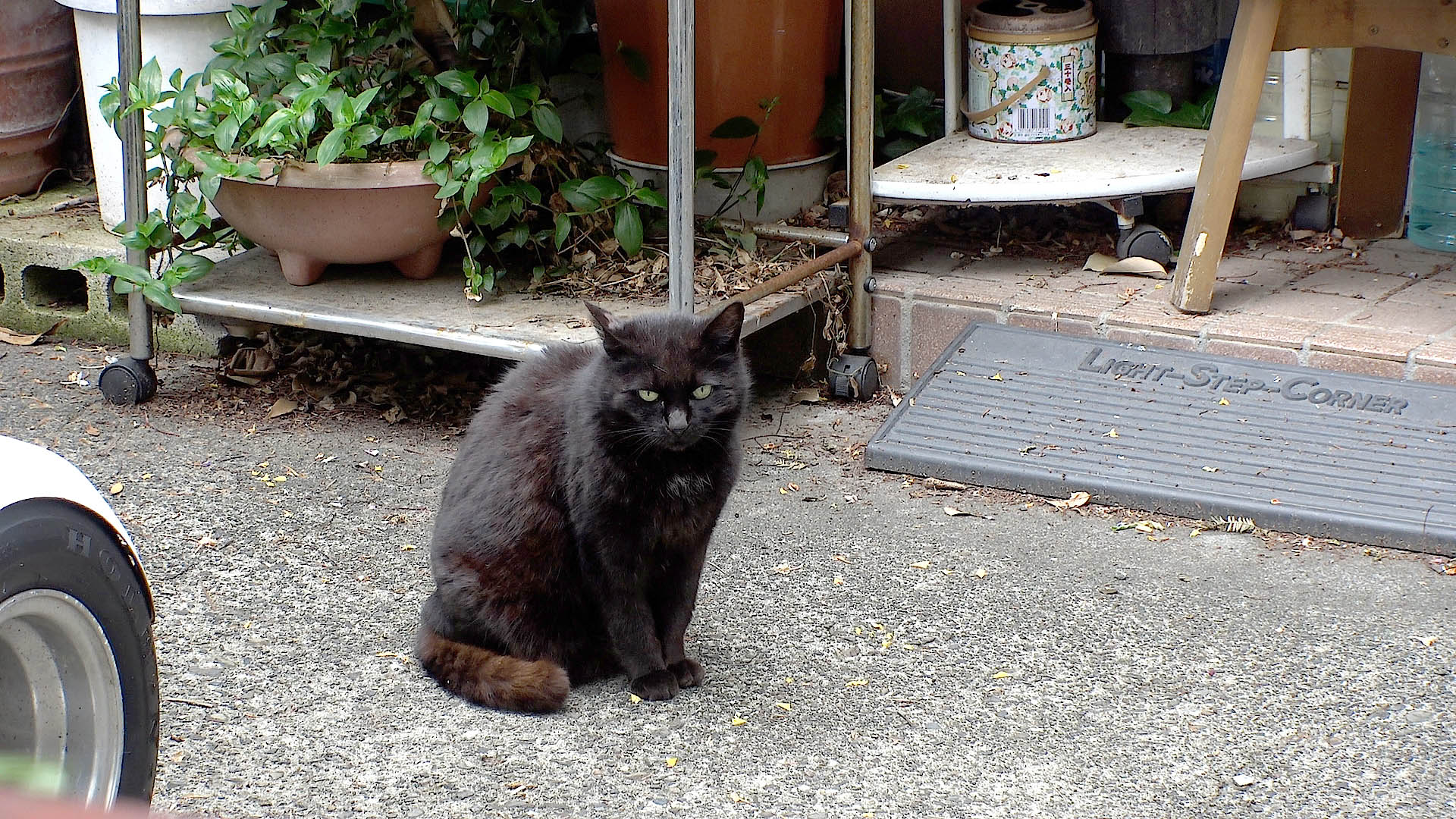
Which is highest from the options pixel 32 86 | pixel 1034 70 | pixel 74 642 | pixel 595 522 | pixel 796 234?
pixel 1034 70

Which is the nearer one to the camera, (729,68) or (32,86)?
(729,68)

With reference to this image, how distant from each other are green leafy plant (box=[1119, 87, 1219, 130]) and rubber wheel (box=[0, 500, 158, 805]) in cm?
336

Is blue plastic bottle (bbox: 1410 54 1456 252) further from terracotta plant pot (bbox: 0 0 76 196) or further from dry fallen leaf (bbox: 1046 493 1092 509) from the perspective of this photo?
terracotta plant pot (bbox: 0 0 76 196)

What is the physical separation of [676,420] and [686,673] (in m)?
0.51

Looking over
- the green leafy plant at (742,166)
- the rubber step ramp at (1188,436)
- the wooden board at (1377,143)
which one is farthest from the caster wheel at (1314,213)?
the green leafy plant at (742,166)

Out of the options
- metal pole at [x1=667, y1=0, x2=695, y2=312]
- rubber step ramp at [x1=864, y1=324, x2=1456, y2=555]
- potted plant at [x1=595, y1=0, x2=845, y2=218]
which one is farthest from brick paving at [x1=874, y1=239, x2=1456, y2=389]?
metal pole at [x1=667, y1=0, x2=695, y2=312]

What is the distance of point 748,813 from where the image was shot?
213 cm

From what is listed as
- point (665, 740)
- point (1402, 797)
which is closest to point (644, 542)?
point (665, 740)

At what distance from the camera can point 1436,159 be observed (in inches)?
156

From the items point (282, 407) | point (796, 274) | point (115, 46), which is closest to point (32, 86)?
point (115, 46)

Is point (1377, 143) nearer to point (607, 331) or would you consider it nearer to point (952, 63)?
point (952, 63)

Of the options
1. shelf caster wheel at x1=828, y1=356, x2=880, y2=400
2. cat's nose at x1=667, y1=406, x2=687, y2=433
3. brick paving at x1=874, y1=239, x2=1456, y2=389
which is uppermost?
cat's nose at x1=667, y1=406, x2=687, y2=433

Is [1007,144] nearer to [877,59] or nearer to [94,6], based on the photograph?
[877,59]

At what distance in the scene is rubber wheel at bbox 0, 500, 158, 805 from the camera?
1.61 m
